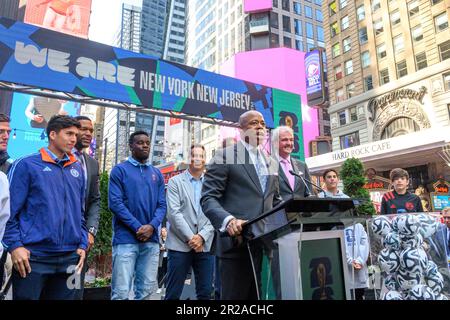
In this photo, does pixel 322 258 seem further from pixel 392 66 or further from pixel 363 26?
pixel 363 26

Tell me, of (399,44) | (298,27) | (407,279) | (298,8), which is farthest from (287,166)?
(298,8)

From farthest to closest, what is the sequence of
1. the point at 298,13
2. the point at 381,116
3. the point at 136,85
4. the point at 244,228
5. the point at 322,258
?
→ the point at 298,13 → the point at 381,116 → the point at 136,85 → the point at 244,228 → the point at 322,258

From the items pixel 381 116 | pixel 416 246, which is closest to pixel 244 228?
pixel 416 246

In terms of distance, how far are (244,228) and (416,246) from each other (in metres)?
1.56

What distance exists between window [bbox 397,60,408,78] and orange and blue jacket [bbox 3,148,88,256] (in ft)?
107

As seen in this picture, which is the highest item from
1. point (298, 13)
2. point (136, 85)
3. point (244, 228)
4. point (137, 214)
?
point (298, 13)

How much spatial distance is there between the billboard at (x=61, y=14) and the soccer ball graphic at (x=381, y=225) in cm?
2843

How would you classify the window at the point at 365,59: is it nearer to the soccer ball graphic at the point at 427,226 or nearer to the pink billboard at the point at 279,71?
the pink billboard at the point at 279,71

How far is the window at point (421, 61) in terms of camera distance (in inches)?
1088

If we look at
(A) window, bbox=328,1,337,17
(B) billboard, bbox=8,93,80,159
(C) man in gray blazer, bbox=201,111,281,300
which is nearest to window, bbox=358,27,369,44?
(A) window, bbox=328,1,337,17

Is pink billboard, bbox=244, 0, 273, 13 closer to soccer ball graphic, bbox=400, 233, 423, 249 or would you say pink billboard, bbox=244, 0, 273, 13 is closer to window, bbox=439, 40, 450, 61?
window, bbox=439, 40, 450, 61

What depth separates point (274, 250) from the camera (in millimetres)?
1951

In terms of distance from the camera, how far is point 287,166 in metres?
3.49
